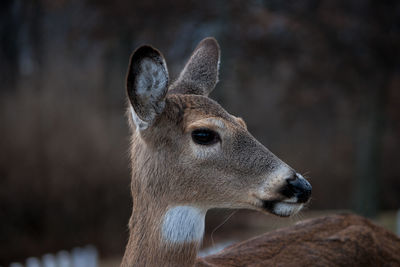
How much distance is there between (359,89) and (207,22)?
4.46 metres

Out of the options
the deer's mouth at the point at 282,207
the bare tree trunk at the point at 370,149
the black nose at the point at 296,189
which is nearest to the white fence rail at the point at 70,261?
the deer's mouth at the point at 282,207

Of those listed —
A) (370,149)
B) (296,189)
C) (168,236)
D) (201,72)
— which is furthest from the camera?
(370,149)

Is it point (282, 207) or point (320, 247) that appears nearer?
point (282, 207)

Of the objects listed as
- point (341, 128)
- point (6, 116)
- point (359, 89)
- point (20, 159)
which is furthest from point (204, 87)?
point (341, 128)

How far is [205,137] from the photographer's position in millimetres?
3062

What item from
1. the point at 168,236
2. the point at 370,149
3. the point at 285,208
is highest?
the point at 285,208

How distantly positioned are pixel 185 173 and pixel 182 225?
0.32 meters

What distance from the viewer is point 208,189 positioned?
3.03 meters

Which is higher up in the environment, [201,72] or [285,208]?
[201,72]

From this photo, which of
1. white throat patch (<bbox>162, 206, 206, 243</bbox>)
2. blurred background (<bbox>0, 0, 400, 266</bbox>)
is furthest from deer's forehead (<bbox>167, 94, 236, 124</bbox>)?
blurred background (<bbox>0, 0, 400, 266</bbox>)

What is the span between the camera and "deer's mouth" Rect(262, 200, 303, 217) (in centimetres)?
288

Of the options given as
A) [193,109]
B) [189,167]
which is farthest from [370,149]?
[189,167]

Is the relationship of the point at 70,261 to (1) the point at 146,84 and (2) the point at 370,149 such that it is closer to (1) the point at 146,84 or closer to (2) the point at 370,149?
(1) the point at 146,84

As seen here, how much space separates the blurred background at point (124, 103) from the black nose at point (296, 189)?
24.3ft
